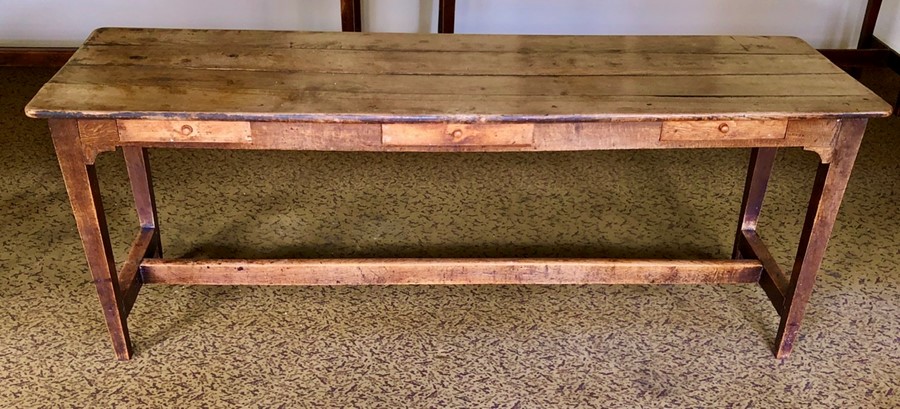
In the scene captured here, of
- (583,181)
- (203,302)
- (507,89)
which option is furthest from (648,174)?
(203,302)

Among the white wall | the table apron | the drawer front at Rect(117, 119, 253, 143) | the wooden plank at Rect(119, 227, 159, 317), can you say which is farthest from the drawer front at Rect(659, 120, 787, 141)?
the white wall

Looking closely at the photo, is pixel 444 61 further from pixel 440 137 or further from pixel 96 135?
pixel 96 135

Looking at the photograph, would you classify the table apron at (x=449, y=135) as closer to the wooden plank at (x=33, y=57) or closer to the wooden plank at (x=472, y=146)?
the wooden plank at (x=472, y=146)

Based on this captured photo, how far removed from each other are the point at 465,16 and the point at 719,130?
197 centimetres

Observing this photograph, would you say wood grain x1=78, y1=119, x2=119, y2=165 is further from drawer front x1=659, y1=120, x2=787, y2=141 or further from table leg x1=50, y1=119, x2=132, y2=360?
drawer front x1=659, y1=120, x2=787, y2=141

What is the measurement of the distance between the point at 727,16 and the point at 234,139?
2.54m

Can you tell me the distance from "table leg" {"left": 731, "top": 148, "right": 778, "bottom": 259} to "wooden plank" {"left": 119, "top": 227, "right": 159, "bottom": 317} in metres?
1.53

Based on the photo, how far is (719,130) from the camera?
1608 mm

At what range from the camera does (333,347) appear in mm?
1939

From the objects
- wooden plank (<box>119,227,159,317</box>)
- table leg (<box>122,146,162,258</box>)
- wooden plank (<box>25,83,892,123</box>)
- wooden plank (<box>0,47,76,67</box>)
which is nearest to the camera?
wooden plank (<box>25,83,892,123</box>)

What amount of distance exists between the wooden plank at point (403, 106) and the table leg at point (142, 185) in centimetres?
42

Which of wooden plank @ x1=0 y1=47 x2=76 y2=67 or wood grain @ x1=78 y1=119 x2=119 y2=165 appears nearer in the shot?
wood grain @ x1=78 y1=119 x2=119 y2=165

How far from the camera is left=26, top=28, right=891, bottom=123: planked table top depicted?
1557mm

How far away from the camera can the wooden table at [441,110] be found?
1560 mm
